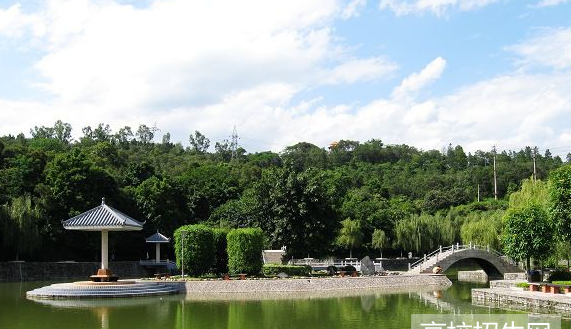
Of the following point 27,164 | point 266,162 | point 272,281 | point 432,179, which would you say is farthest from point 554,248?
point 266,162

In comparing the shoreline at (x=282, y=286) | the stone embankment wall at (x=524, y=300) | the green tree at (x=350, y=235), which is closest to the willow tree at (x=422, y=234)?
the green tree at (x=350, y=235)

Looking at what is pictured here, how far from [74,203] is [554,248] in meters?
30.2

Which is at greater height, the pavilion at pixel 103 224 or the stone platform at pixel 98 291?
the pavilion at pixel 103 224

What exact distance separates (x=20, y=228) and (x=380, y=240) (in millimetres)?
27390

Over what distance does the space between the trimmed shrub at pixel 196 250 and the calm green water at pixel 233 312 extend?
5.57 meters

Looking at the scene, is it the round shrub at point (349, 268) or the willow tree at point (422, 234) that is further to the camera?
the willow tree at point (422, 234)

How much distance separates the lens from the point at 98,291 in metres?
29.6

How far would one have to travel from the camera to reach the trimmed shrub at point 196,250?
3500 centimetres

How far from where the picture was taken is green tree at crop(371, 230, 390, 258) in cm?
5406

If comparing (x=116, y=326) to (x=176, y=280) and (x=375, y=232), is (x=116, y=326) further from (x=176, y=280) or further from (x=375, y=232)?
(x=375, y=232)

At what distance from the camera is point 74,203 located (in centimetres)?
4516

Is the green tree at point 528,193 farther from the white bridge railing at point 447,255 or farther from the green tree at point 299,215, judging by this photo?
the green tree at point 299,215

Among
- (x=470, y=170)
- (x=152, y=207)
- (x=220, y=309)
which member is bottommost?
(x=220, y=309)

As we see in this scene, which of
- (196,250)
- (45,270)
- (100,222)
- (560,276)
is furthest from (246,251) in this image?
(560,276)
